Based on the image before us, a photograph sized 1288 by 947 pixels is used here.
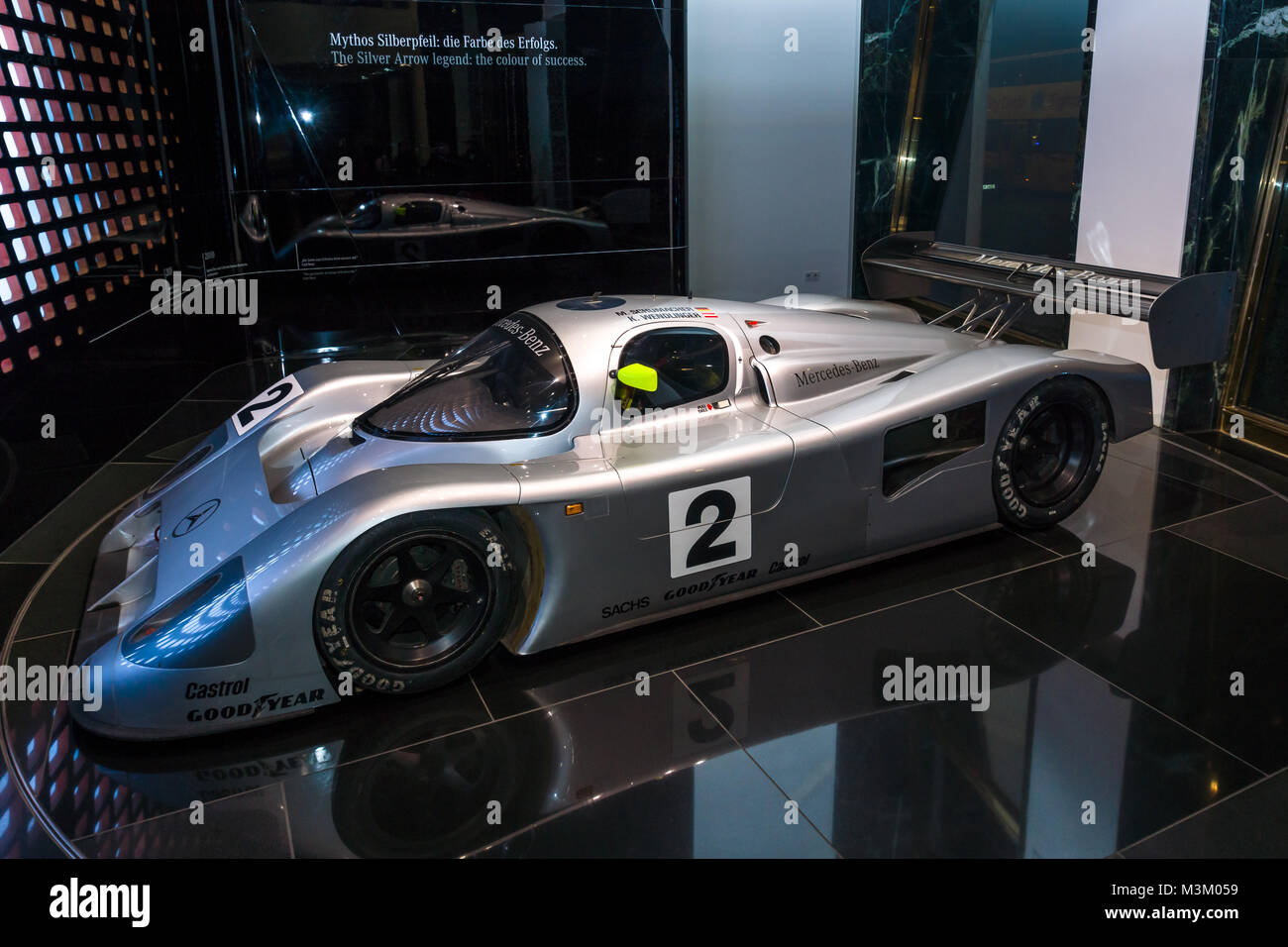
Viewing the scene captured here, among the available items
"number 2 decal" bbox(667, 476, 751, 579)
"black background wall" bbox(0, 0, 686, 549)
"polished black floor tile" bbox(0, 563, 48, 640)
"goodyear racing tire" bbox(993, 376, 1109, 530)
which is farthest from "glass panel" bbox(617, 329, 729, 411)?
"black background wall" bbox(0, 0, 686, 549)

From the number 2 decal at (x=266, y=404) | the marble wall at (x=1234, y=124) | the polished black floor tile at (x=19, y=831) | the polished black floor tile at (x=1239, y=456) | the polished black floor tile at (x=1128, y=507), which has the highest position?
the marble wall at (x=1234, y=124)

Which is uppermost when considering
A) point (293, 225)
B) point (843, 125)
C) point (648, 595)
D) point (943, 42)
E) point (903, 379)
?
point (943, 42)

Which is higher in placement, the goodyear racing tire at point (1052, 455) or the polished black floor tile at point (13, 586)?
the goodyear racing tire at point (1052, 455)

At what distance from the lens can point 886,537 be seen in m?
4.35

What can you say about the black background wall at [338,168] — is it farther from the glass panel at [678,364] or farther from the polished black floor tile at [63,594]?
the glass panel at [678,364]

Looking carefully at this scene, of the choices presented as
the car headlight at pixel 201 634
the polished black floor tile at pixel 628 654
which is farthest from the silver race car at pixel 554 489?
the polished black floor tile at pixel 628 654

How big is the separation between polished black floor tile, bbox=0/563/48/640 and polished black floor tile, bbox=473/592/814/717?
7.14 ft

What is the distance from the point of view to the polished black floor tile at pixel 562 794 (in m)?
2.88

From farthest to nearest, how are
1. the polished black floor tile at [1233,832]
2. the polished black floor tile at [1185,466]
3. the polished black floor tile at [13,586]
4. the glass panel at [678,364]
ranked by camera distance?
the polished black floor tile at [1185,466]
the polished black floor tile at [13,586]
the glass panel at [678,364]
the polished black floor tile at [1233,832]

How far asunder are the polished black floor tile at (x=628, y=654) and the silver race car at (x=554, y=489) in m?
0.14

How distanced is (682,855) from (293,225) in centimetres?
678

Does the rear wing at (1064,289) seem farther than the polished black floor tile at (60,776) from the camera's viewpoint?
Yes

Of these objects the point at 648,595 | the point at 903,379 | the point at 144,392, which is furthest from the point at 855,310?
the point at 144,392
